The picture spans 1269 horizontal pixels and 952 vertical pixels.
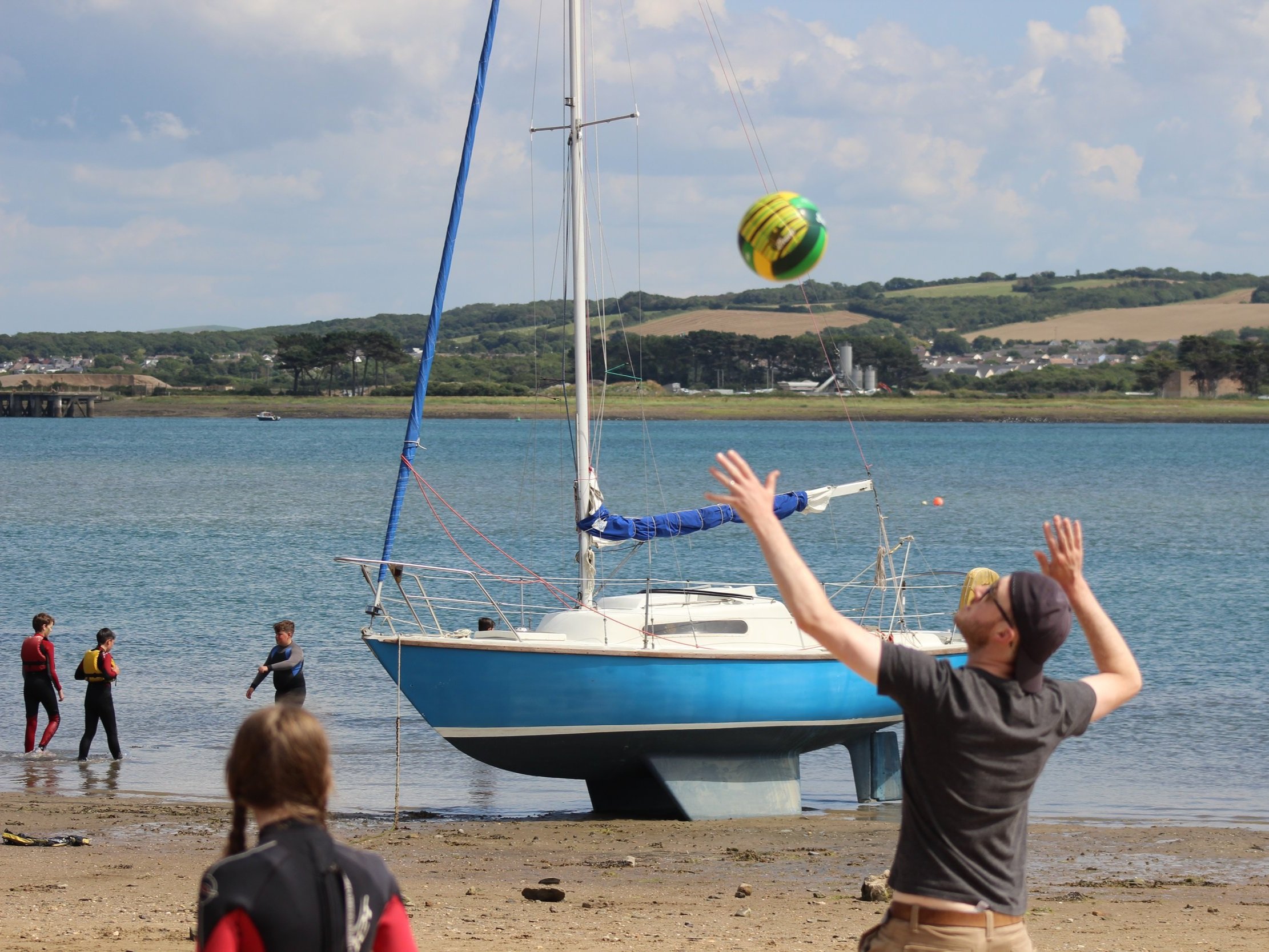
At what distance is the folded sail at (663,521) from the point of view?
14.7 m

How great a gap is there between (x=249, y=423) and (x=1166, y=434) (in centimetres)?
10070

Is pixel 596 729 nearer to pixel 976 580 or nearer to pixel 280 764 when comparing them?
pixel 976 580

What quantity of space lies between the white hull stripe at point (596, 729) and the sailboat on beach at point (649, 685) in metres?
0.01

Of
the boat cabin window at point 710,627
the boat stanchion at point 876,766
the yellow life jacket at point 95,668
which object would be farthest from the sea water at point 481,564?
the boat cabin window at point 710,627

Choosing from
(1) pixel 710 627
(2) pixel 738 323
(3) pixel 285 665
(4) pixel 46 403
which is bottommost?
(3) pixel 285 665

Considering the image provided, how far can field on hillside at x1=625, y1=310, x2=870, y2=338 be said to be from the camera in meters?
180

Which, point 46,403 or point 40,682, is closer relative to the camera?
point 40,682

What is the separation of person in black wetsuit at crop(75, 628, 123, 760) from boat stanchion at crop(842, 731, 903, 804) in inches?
302

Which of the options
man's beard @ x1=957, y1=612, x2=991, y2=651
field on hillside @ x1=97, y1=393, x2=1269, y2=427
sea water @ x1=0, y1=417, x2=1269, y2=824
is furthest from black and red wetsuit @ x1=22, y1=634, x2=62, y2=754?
field on hillside @ x1=97, y1=393, x2=1269, y2=427

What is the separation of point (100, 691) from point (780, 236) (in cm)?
993

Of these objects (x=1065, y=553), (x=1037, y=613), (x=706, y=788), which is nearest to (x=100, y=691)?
(x=706, y=788)

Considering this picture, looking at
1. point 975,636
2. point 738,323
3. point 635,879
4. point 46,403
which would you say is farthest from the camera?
point 738,323

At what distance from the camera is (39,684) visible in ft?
53.6

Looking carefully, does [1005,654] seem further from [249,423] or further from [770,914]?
[249,423]
